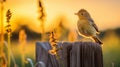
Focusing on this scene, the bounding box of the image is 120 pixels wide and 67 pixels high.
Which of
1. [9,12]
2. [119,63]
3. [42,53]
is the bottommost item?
[119,63]

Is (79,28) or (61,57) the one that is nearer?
(61,57)

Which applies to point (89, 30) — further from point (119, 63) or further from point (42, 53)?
point (42, 53)

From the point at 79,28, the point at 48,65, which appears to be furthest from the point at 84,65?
the point at 79,28

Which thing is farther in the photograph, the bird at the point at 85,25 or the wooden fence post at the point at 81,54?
the bird at the point at 85,25

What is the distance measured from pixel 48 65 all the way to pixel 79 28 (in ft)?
5.85

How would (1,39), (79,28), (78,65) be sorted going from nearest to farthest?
(78,65), (1,39), (79,28)

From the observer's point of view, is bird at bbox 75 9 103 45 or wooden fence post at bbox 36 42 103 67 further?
bird at bbox 75 9 103 45

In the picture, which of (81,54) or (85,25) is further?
(85,25)

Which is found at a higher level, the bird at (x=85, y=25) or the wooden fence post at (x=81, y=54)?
the bird at (x=85, y=25)

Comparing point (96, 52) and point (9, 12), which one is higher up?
point (9, 12)

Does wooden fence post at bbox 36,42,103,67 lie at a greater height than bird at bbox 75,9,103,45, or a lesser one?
lesser

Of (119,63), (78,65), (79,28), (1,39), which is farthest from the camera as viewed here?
(119,63)

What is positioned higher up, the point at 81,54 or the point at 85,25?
the point at 85,25

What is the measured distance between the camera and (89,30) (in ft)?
20.4
